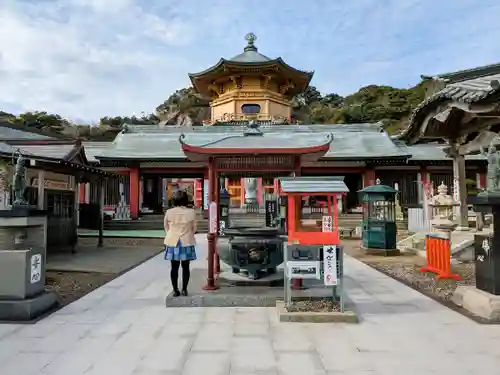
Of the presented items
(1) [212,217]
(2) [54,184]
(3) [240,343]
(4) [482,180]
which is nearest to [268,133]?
(2) [54,184]

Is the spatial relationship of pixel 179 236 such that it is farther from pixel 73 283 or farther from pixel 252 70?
pixel 252 70

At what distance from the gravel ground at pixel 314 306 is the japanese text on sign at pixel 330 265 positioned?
32cm

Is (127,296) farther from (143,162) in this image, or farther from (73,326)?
(143,162)

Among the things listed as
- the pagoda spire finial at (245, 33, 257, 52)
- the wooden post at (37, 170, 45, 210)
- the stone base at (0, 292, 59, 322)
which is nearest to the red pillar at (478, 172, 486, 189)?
the pagoda spire finial at (245, 33, 257, 52)

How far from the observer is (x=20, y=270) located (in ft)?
16.6

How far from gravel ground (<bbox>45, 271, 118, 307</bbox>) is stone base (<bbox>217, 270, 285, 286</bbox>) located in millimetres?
2401

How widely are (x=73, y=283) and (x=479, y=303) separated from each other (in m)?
6.86

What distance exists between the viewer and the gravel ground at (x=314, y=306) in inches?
203

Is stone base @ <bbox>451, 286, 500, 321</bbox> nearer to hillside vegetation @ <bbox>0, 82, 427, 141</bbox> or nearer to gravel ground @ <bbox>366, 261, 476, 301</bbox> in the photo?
gravel ground @ <bbox>366, 261, 476, 301</bbox>

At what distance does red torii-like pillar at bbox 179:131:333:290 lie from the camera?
6.23 metres

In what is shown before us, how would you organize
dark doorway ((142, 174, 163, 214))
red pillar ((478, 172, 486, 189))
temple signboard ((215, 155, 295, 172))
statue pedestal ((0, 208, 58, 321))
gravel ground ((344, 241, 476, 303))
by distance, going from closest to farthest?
statue pedestal ((0, 208, 58, 321)), temple signboard ((215, 155, 295, 172)), gravel ground ((344, 241, 476, 303)), red pillar ((478, 172, 486, 189)), dark doorway ((142, 174, 163, 214))

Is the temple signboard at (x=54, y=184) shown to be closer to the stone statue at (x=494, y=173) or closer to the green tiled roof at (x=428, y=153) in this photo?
the stone statue at (x=494, y=173)

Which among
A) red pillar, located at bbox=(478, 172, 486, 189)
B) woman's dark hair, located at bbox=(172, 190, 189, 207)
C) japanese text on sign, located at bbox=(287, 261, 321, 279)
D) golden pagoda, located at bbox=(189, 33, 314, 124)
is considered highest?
golden pagoda, located at bbox=(189, 33, 314, 124)

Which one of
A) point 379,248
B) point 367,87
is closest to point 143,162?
point 379,248
